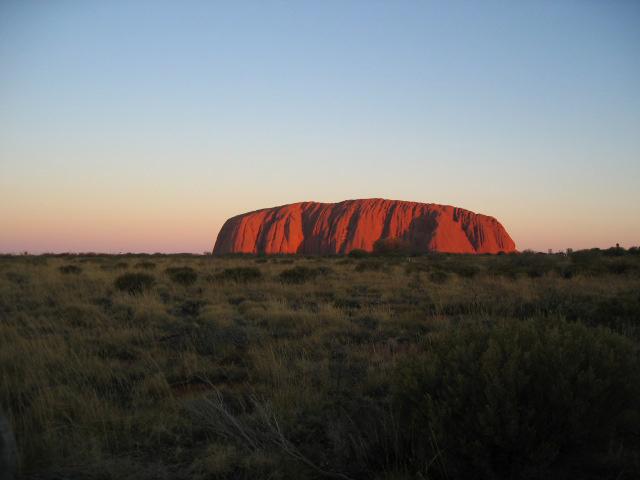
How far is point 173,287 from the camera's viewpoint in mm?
13320

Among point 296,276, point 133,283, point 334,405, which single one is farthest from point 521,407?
→ point 296,276

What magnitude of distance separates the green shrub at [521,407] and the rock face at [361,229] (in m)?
76.0


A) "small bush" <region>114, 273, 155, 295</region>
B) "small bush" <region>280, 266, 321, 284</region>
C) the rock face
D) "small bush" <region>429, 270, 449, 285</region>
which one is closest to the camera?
"small bush" <region>114, 273, 155, 295</region>

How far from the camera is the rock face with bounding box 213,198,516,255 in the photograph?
8200 cm

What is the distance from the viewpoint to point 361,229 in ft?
276

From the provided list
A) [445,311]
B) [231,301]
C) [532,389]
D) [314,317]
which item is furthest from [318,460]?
[231,301]

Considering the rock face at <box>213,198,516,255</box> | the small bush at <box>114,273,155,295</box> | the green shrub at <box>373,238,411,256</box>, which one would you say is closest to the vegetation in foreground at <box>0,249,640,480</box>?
the small bush at <box>114,273,155,295</box>

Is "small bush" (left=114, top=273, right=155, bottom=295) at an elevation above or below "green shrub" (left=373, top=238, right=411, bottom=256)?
below

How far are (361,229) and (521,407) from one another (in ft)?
269

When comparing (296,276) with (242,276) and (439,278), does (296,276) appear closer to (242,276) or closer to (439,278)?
(242,276)

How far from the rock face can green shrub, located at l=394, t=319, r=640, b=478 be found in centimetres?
7597

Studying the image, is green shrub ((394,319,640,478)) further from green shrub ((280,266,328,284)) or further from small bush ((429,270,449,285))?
green shrub ((280,266,328,284))

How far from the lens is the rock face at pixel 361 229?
269 feet

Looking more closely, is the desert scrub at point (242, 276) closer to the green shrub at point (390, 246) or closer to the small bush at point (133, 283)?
the small bush at point (133, 283)
